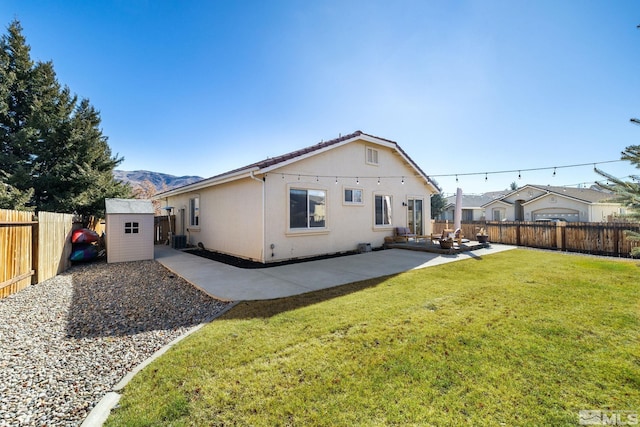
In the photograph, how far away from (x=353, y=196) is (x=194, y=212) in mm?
9072

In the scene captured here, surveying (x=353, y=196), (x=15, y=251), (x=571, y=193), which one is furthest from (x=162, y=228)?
(x=571, y=193)

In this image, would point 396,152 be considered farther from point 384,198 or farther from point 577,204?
point 577,204

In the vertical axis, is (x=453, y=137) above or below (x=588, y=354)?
above

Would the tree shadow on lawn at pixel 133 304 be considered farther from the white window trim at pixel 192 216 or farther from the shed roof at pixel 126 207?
the white window trim at pixel 192 216

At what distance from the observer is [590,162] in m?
8.50

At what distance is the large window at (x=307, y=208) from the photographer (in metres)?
9.72

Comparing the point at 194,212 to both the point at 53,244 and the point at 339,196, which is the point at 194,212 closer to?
the point at 53,244

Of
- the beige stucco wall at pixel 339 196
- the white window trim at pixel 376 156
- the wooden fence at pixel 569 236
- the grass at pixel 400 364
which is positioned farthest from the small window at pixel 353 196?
the wooden fence at pixel 569 236

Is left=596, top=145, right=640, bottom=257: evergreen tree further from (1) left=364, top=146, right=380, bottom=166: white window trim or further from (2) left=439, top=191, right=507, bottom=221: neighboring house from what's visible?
(2) left=439, top=191, right=507, bottom=221: neighboring house

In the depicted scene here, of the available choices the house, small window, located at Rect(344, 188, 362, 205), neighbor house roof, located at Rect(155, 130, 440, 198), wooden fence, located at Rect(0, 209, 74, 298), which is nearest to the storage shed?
wooden fence, located at Rect(0, 209, 74, 298)

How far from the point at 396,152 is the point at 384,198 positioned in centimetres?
247

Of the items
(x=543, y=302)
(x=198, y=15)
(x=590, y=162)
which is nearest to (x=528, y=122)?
(x=590, y=162)

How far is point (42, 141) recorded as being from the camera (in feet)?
45.9

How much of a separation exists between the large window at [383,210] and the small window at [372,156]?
5.58ft
